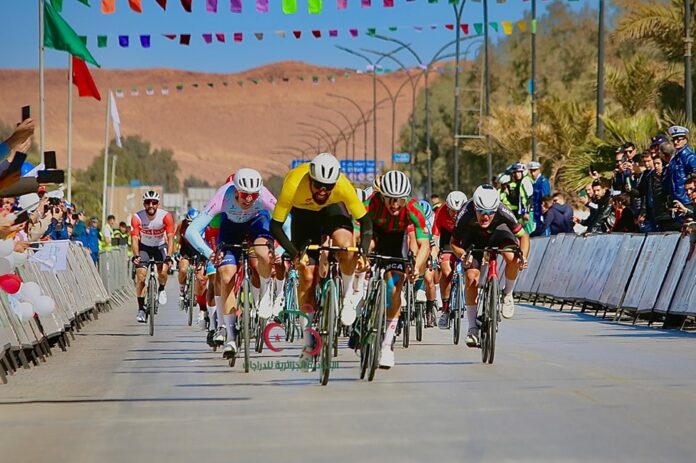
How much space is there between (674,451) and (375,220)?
6741 millimetres

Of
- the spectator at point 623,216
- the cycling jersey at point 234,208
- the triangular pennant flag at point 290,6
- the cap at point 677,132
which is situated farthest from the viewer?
the triangular pennant flag at point 290,6

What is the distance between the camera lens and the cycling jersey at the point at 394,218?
15.0 m

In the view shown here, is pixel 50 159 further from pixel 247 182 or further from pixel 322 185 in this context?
pixel 322 185

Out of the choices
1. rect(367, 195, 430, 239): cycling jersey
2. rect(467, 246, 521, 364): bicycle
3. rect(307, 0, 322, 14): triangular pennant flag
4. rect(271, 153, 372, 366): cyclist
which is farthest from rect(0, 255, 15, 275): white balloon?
rect(307, 0, 322, 14): triangular pennant flag

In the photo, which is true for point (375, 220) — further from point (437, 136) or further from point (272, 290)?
point (437, 136)

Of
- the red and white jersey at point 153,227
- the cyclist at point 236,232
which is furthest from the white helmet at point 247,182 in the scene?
the red and white jersey at point 153,227

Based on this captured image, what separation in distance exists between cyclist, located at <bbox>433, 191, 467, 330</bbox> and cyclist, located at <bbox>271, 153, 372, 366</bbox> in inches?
205

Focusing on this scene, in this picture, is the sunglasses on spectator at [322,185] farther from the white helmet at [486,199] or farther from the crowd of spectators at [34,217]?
the white helmet at [486,199]

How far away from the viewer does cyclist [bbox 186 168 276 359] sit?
15.6 m

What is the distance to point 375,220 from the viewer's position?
15.0m

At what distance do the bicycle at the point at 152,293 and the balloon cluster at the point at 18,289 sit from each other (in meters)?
8.09

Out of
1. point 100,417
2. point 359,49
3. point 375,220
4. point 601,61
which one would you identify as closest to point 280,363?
point 375,220

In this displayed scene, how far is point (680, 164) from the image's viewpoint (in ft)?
68.3

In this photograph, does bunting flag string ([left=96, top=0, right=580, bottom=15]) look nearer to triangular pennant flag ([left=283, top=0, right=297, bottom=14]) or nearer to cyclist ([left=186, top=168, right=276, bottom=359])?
triangular pennant flag ([left=283, top=0, right=297, bottom=14])
